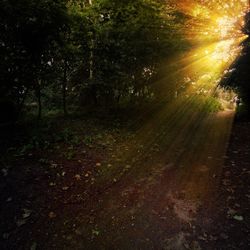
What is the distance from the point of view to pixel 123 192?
4820 mm

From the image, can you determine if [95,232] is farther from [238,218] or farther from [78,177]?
[238,218]

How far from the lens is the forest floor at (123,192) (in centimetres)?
373

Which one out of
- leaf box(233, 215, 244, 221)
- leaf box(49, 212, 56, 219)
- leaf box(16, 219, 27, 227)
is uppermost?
leaf box(233, 215, 244, 221)

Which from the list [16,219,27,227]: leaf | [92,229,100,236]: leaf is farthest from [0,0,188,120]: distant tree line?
[92,229,100,236]: leaf

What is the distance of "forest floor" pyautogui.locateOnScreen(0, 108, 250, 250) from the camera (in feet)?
12.2

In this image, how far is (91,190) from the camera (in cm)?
486

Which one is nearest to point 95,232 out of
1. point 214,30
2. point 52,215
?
point 52,215

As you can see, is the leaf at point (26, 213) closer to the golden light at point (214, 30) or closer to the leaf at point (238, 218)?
the leaf at point (238, 218)

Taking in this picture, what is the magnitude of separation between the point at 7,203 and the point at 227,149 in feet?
16.6

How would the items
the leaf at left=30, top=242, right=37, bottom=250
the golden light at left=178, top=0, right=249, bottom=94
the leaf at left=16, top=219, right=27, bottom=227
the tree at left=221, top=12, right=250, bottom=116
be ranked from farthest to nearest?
1. the golden light at left=178, top=0, right=249, bottom=94
2. the tree at left=221, top=12, right=250, bottom=116
3. the leaf at left=16, top=219, right=27, bottom=227
4. the leaf at left=30, top=242, right=37, bottom=250

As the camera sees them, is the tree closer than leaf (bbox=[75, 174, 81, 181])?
Result: No

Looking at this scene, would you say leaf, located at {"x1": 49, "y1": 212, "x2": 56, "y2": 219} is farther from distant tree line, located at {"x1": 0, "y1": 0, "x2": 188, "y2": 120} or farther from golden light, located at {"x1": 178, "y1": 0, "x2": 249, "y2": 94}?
golden light, located at {"x1": 178, "y1": 0, "x2": 249, "y2": 94}

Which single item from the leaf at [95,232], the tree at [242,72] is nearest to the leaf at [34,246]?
the leaf at [95,232]

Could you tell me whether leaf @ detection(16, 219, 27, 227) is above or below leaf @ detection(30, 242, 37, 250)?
above
